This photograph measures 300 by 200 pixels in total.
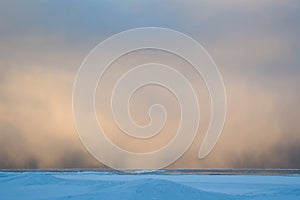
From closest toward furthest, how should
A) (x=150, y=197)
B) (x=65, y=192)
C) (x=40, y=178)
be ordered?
(x=150, y=197), (x=65, y=192), (x=40, y=178)

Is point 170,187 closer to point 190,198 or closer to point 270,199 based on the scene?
point 190,198

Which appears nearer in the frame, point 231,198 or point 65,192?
point 231,198

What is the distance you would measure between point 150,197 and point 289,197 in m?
5.32

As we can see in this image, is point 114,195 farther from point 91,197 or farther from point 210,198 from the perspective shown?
point 210,198

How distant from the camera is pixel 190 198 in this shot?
44.2 ft

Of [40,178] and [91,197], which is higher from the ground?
[40,178]

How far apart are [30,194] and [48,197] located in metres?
1.36

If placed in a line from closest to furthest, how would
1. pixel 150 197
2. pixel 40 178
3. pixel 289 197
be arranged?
1. pixel 150 197
2. pixel 289 197
3. pixel 40 178

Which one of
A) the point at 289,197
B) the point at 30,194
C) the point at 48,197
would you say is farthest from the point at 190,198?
the point at 30,194

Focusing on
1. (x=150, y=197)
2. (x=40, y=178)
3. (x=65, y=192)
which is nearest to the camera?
(x=150, y=197)

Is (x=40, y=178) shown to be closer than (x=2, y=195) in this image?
No

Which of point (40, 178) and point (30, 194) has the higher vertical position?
point (40, 178)

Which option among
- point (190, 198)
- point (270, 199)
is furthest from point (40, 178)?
point (270, 199)

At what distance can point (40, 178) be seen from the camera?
69.0ft
